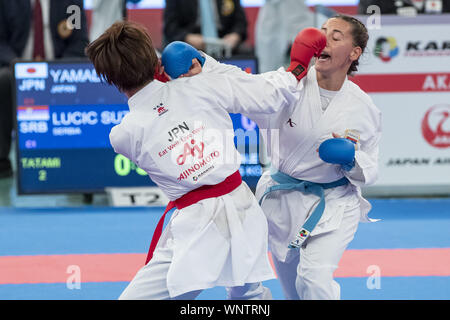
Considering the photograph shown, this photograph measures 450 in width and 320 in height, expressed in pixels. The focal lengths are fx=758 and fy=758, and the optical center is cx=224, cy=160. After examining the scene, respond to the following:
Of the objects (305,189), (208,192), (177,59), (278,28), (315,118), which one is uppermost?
(177,59)

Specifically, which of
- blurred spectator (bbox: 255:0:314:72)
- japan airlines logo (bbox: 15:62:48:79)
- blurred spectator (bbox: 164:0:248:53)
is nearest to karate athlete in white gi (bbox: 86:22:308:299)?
japan airlines logo (bbox: 15:62:48:79)

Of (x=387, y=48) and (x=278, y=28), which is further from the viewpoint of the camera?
(x=278, y=28)

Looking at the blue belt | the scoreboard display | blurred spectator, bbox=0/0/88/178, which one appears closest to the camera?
the blue belt

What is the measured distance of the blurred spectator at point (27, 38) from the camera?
8.08m

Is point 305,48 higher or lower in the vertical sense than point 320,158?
higher

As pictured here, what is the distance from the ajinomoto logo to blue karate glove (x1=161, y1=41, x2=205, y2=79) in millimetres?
4067

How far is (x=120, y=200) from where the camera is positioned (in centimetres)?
698

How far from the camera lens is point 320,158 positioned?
11.8 feet

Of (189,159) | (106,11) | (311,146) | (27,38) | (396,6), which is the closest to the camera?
(189,159)

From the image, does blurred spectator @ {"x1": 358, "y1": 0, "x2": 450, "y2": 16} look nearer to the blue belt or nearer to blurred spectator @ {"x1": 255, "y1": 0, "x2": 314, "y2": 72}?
blurred spectator @ {"x1": 255, "y1": 0, "x2": 314, "y2": 72}

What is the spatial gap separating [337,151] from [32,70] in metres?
4.14

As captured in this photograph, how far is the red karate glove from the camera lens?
347cm

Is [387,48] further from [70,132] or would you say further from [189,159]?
[189,159]

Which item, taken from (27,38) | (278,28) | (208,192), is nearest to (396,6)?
(278,28)
